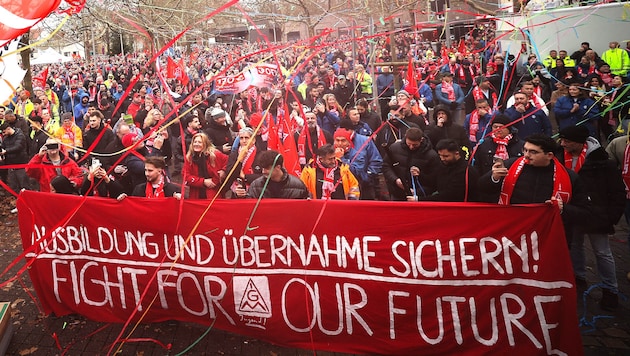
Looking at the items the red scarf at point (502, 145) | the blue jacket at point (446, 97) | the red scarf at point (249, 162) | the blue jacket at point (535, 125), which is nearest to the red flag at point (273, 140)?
the red scarf at point (249, 162)

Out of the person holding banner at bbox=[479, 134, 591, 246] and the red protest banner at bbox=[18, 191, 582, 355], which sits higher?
the person holding banner at bbox=[479, 134, 591, 246]

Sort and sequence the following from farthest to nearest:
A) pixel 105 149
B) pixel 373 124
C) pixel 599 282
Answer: pixel 373 124, pixel 105 149, pixel 599 282

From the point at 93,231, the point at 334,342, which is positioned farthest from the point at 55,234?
the point at 334,342

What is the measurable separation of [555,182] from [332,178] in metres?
2.58

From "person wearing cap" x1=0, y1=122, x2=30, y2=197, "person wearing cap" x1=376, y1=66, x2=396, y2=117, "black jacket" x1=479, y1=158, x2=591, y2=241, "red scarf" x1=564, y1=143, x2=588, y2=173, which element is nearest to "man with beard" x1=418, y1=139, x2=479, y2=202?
"black jacket" x1=479, y1=158, x2=591, y2=241

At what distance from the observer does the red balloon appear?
3275 millimetres

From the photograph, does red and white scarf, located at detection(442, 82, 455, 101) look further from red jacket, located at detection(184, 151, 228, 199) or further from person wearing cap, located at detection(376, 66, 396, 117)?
red jacket, located at detection(184, 151, 228, 199)

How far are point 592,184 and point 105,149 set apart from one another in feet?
22.0

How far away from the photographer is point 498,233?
3.54 metres

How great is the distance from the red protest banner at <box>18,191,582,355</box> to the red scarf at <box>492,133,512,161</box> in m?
2.83

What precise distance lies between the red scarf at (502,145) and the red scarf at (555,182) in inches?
71.6

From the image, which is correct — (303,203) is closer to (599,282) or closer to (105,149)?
(599,282)

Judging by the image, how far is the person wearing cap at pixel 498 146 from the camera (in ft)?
20.0

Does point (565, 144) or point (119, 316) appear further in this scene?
point (565, 144)
